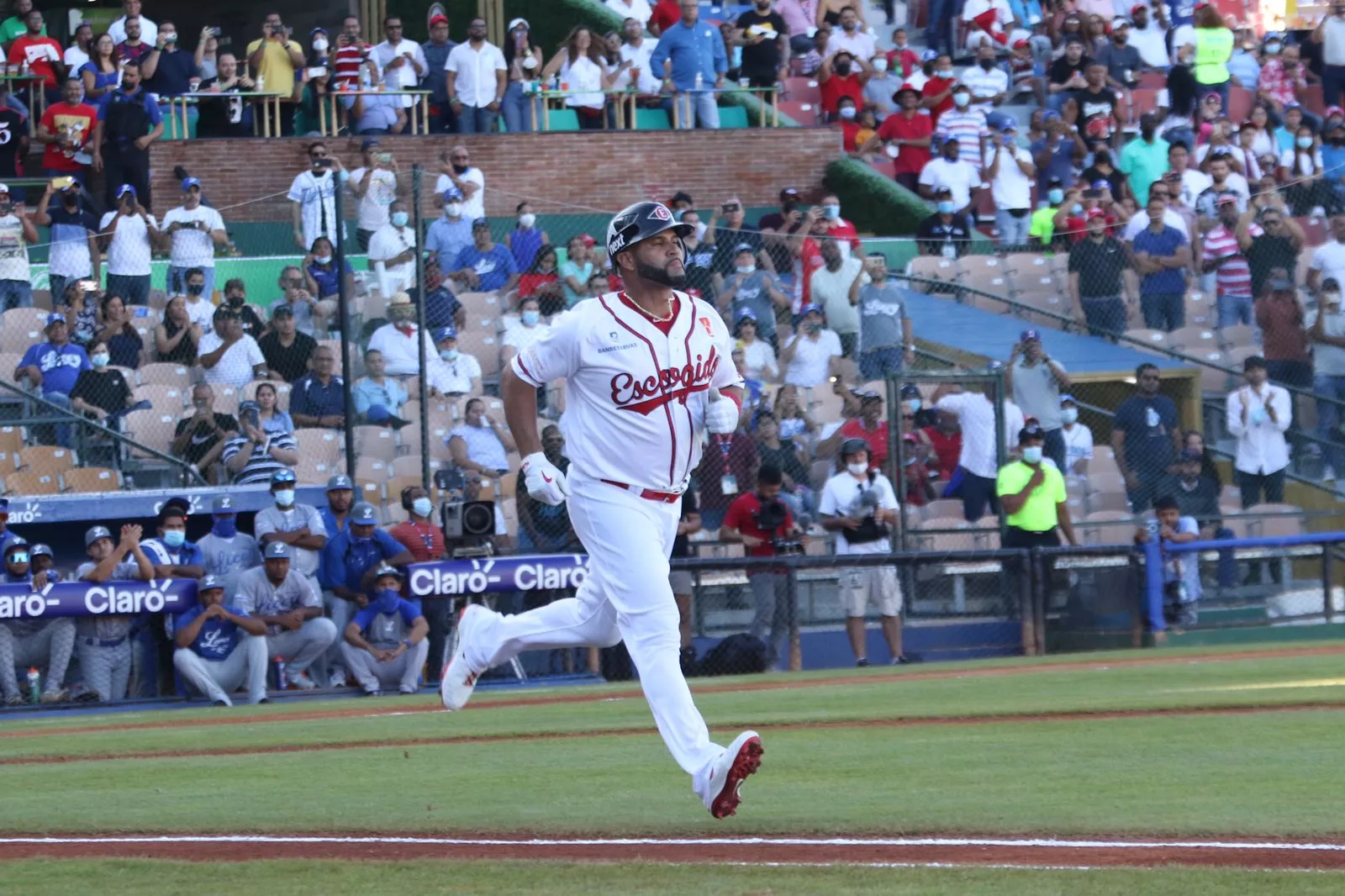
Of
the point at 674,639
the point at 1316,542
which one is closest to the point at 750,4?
the point at 1316,542

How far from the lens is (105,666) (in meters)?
14.9

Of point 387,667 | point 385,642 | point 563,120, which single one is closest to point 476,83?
point 563,120

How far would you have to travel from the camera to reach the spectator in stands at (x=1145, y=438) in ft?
57.8

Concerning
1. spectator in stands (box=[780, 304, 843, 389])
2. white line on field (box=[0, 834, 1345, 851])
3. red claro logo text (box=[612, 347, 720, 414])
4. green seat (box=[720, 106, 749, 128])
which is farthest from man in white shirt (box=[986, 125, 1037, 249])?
white line on field (box=[0, 834, 1345, 851])

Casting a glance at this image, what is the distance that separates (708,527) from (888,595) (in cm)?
158

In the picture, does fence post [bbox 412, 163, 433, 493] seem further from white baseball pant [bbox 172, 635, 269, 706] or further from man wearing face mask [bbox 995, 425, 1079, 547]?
man wearing face mask [bbox 995, 425, 1079, 547]

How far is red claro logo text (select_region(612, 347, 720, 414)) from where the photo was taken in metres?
6.68

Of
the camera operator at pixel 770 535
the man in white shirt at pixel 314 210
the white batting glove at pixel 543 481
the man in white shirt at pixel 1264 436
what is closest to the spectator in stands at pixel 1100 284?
Result: the man in white shirt at pixel 1264 436

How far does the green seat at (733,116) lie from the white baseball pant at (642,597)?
60.5 feet

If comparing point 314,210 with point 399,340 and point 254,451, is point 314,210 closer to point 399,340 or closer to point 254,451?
point 399,340

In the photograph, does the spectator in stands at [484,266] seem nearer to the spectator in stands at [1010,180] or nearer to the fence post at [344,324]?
the fence post at [344,324]

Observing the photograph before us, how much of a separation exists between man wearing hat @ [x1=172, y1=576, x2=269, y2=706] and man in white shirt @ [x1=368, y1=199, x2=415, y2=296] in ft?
9.11

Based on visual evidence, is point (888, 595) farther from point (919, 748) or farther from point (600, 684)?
point (919, 748)

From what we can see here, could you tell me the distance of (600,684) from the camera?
14953 mm
